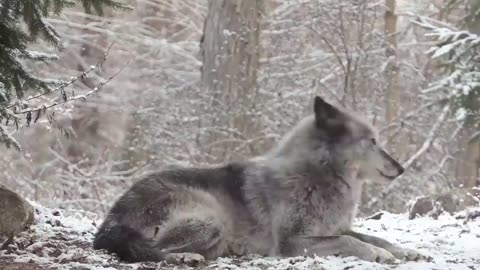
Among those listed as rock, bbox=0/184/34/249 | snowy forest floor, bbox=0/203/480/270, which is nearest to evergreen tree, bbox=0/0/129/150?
rock, bbox=0/184/34/249

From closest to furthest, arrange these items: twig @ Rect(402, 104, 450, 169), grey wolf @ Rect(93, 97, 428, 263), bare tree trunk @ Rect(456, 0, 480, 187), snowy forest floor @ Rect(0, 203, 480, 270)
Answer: snowy forest floor @ Rect(0, 203, 480, 270) < grey wolf @ Rect(93, 97, 428, 263) < twig @ Rect(402, 104, 450, 169) < bare tree trunk @ Rect(456, 0, 480, 187)

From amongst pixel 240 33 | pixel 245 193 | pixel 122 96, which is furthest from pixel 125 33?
pixel 245 193

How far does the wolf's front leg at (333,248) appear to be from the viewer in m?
4.68

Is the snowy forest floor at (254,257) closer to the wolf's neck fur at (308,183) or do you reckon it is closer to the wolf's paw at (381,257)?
the wolf's paw at (381,257)

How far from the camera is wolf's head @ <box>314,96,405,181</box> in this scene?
5332mm

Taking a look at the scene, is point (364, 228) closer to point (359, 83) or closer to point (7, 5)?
point (7, 5)

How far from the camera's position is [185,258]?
459 centimetres

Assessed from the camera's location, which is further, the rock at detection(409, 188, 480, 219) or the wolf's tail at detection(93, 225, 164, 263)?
the rock at detection(409, 188, 480, 219)

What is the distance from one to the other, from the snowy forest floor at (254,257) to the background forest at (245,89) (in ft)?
13.9

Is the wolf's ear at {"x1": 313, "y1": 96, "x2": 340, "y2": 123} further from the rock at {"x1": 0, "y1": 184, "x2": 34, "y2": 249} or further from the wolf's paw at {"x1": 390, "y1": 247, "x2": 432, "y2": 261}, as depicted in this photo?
the rock at {"x1": 0, "y1": 184, "x2": 34, "y2": 249}

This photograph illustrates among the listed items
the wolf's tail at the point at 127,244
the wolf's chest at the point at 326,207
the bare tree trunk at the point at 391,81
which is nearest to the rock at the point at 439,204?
the wolf's chest at the point at 326,207

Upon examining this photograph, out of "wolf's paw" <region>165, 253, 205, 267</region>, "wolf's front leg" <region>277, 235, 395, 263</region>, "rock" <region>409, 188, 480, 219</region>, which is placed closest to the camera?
"wolf's paw" <region>165, 253, 205, 267</region>

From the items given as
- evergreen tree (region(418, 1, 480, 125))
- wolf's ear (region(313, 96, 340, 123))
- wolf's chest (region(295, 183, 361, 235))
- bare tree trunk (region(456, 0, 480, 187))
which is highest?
evergreen tree (region(418, 1, 480, 125))

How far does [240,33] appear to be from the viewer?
12.8 meters
